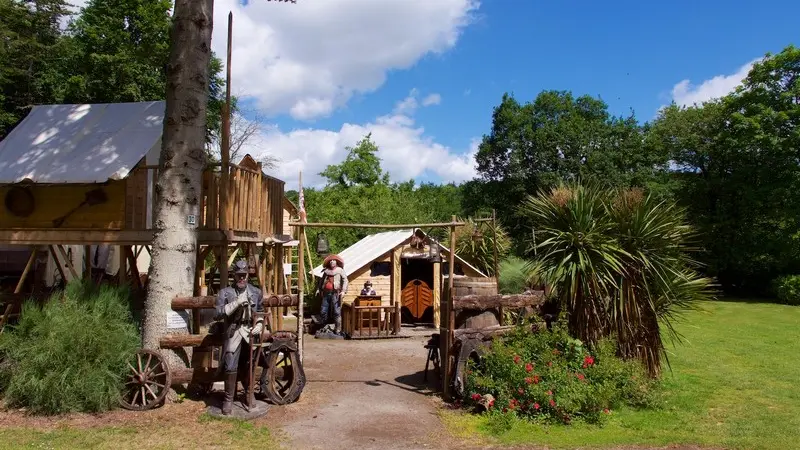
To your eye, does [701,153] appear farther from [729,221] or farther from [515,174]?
[515,174]

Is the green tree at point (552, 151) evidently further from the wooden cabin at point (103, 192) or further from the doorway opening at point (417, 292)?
the wooden cabin at point (103, 192)

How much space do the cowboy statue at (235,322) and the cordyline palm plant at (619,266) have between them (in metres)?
4.43

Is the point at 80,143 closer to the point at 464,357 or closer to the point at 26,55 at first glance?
the point at 464,357

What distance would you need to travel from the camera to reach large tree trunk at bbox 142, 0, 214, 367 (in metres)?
8.75

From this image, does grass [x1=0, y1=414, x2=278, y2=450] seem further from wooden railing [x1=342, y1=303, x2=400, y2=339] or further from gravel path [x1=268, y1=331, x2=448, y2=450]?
wooden railing [x1=342, y1=303, x2=400, y2=339]

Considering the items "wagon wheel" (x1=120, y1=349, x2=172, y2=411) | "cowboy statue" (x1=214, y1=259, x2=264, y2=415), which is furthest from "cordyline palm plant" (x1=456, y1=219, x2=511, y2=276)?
"wagon wheel" (x1=120, y1=349, x2=172, y2=411)

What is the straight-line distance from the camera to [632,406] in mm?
8492

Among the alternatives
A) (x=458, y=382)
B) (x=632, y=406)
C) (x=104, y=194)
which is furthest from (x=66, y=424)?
(x=632, y=406)

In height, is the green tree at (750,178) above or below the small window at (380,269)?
above

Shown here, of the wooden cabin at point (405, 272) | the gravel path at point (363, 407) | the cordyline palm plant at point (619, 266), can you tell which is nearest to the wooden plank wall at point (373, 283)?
the wooden cabin at point (405, 272)

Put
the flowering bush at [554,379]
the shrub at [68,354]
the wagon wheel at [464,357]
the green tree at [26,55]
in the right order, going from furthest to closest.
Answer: the green tree at [26,55]
the wagon wheel at [464,357]
the flowering bush at [554,379]
the shrub at [68,354]

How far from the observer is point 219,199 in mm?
9883

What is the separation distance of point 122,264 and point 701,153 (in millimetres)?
32159

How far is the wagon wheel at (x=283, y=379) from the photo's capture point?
836cm
